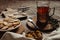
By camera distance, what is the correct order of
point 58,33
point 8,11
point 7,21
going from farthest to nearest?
point 8,11
point 7,21
point 58,33

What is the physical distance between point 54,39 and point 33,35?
13 cm

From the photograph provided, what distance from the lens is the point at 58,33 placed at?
1.02 metres

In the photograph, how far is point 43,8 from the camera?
112cm

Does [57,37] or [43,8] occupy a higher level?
[43,8]

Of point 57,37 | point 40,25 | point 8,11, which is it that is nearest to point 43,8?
point 40,25

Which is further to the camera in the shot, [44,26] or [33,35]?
[44,26]

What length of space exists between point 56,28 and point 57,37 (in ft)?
0.56

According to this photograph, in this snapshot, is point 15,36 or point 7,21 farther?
point 7,21

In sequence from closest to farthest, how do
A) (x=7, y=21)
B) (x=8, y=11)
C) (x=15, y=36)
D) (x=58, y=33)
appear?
(x=15, y=36) → (x=58, y=33) → (x=7, y=21) → (x=8, y=11)

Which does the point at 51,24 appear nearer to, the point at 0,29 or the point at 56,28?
the point at 56,28

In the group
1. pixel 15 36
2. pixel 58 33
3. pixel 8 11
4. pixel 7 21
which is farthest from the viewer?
pixel 8 11

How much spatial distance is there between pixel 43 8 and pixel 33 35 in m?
0.27

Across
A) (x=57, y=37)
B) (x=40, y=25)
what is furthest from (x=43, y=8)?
(x=57, y=37)

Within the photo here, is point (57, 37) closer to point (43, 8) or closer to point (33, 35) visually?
point (33, 35)
